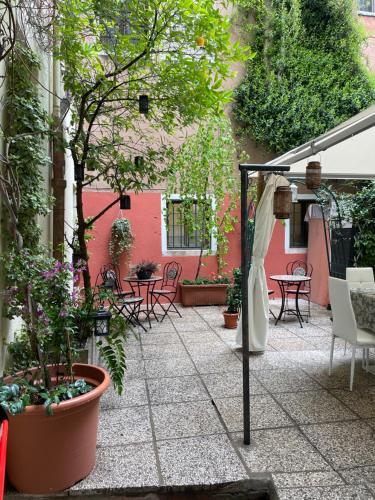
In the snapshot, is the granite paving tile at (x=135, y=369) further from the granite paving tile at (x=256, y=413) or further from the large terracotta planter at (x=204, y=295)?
the large terracotta planter at (x=204, y=295)

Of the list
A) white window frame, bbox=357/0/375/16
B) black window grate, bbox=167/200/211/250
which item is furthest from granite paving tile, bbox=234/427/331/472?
white window frame, bbox=357/0/375/16

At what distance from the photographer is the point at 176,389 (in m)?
3.65

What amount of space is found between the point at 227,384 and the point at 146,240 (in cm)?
452

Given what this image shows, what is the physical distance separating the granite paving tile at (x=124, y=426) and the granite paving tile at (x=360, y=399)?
165 centimetres

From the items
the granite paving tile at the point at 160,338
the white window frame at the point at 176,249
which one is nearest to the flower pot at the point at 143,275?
the granite paving tile at the point at 160,338

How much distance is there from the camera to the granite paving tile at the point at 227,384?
355cm

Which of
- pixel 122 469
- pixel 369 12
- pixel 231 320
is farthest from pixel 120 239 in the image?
pixel 369 12

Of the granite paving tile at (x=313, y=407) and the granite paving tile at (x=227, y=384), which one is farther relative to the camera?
the granite paving tile at (x=227, y=384)

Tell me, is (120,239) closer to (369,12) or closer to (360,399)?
(360,399)

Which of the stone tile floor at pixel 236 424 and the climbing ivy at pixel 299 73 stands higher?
the climbing ivy at pixel 299 73

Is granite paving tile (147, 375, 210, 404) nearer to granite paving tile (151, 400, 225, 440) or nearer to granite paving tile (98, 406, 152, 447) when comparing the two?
granite paving tile (151, 400, 225, 440)

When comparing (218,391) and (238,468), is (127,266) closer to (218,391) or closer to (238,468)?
(218,391)

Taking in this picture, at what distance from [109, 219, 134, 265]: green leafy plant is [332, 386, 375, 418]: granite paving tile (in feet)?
16.3

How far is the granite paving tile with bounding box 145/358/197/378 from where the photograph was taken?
405 centimetres
